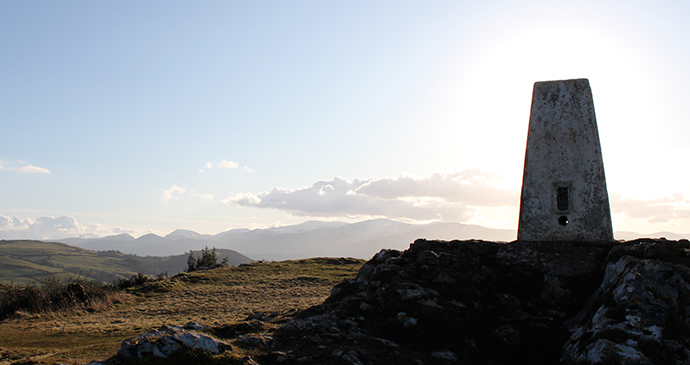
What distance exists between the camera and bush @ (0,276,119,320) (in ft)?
71.8

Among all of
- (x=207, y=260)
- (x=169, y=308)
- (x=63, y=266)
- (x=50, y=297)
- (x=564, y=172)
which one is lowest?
(x=63, y=266)

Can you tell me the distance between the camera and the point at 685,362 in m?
8.91

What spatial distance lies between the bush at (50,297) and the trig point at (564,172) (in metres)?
23.4

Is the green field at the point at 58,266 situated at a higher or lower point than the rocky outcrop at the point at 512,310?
lower

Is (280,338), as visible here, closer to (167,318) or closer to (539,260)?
(539,260)

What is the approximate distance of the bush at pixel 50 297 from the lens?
71.8ft

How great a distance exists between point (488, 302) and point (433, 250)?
13.2 ft

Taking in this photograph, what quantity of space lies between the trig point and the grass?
1079cm

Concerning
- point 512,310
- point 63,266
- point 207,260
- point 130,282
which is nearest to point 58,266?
point 63,266

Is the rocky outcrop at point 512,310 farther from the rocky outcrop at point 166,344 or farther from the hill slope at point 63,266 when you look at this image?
the hill slope at point 63,266

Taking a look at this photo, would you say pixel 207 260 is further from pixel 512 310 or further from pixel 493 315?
pixel 512 310

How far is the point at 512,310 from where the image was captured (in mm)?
13391

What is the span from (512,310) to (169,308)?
62.8 ft

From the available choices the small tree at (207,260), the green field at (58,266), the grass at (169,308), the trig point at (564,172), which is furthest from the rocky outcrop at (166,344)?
the green field at (58,266)
